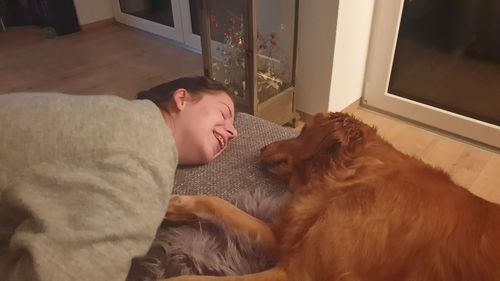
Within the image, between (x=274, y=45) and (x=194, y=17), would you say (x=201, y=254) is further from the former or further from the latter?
(x=194, y=17)

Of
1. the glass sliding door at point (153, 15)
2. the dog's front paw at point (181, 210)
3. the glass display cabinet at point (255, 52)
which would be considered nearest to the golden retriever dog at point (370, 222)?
the dog's front paw at point (181, 210)

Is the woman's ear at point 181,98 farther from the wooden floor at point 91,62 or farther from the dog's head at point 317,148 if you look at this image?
the wooden floor at point 91,62

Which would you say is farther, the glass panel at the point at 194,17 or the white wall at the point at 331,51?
the glass panel at the point at 194,17

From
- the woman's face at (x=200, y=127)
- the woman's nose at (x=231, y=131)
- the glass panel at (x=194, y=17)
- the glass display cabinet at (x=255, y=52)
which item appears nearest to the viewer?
the woman's face at (x=200, y=127)

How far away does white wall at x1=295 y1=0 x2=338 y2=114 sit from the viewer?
7.09 feet

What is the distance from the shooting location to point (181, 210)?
3.53ft

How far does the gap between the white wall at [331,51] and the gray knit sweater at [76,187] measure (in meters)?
1.43

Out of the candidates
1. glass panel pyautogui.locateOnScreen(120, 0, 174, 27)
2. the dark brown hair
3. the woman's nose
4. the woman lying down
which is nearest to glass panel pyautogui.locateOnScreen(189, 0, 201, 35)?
glass panel pyautogui.locateOnScreen(120, 0, 174, 27)

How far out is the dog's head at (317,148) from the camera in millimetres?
1084

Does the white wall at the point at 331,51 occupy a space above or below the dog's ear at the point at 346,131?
below

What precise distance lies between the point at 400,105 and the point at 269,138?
1.36 meters

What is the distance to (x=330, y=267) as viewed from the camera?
867 millimetres

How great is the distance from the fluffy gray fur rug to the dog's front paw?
0.9 inches

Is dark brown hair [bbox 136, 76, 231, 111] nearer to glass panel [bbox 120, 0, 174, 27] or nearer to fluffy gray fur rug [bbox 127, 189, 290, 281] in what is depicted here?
fluffy gray fur rug [bbox 127, 189, 290, 281]
